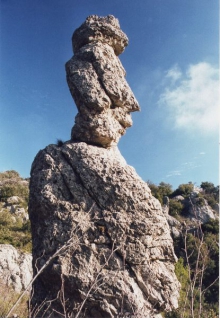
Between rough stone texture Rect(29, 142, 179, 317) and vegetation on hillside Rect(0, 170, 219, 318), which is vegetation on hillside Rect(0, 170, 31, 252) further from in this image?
rough stone texture Rect(29, 142, 179, 317)

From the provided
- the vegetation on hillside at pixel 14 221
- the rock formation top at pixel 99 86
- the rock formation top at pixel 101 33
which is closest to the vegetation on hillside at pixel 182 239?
the vegetation on hillside at pixel 14 221

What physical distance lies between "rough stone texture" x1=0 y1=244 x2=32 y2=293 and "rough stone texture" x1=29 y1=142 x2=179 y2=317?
880 cm

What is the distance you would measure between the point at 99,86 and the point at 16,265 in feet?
35.0

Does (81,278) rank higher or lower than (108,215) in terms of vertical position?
lower

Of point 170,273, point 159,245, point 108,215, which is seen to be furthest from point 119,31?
point 170,273

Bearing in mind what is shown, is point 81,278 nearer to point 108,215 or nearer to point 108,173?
point 108,215

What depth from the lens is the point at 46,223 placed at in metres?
4.74

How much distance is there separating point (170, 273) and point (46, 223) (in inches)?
88.2

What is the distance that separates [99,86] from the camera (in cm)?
592

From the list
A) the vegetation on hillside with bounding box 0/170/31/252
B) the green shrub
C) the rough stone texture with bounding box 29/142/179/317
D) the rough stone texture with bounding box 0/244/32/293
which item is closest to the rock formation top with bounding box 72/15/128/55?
the rough stone texture with bounding box 29/142/179/317

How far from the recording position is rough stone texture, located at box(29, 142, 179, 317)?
418 cm

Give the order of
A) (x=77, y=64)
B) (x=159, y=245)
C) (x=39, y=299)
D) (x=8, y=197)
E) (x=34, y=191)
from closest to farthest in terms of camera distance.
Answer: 1. (x=39, y=299)
2. (x=159, y=245)
3. (x=34, y=191)
4. (x=77, y=64)
5. (x=8, y=197)

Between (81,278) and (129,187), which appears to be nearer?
(81,278)

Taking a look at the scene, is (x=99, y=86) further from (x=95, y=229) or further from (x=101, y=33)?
(x=95, y=229)
